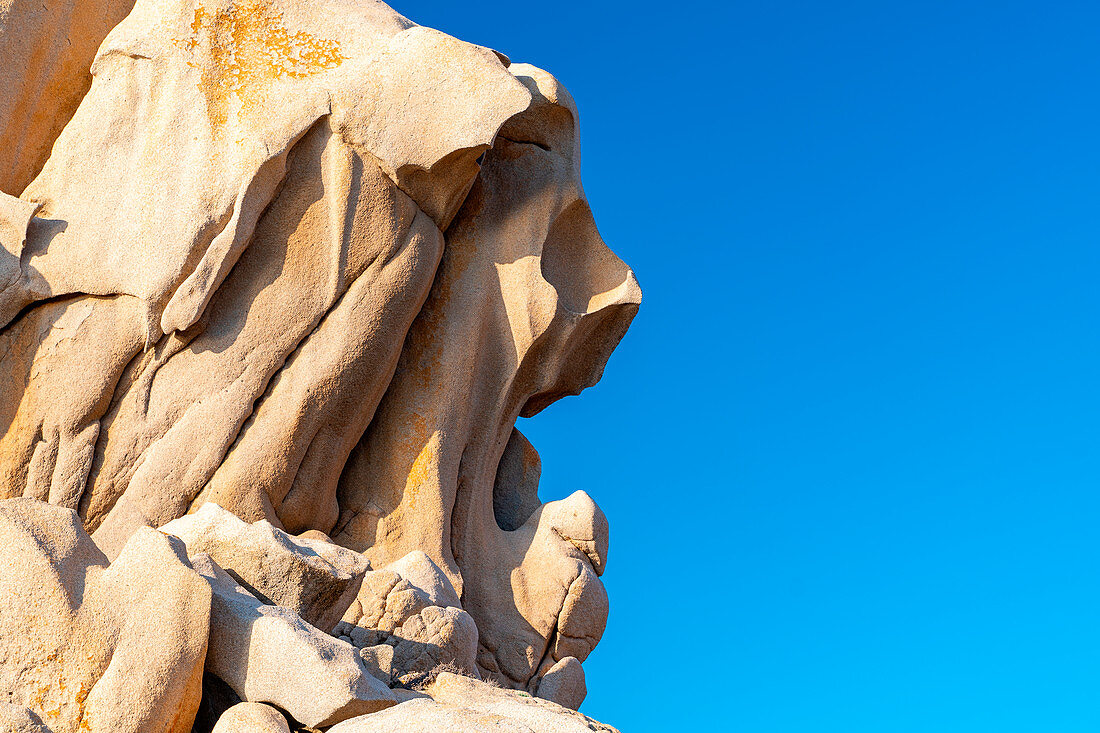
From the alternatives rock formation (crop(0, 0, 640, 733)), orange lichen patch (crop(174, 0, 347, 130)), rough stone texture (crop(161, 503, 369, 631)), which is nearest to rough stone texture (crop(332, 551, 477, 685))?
rock formation (crop(0, 0, 640, 733))

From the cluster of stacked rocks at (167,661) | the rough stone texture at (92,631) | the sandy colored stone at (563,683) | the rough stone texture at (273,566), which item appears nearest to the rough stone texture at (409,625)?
the rough stone texture at (273,566)

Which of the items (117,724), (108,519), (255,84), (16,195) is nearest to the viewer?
(117,724)

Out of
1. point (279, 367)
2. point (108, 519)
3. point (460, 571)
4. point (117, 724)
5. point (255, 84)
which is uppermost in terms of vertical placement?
point (255, 84)

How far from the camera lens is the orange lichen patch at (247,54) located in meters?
7.88

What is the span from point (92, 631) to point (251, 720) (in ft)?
2.16

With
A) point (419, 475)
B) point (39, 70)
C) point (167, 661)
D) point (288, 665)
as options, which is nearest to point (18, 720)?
point (167, 661)

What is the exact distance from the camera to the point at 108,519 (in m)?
7.32

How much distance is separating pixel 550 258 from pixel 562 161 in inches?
25.8

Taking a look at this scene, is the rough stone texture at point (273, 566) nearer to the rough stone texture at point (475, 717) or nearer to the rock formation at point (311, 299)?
the rock formation at point (311, 299)

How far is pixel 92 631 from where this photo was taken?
476 centimetres

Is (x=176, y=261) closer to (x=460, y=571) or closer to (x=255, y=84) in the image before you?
(x=255, y=84)

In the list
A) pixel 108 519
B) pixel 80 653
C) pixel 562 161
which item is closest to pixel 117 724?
pixel 80 653

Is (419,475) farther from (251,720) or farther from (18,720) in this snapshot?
(18,720)

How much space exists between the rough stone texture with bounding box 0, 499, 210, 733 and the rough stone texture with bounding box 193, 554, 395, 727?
16cm
